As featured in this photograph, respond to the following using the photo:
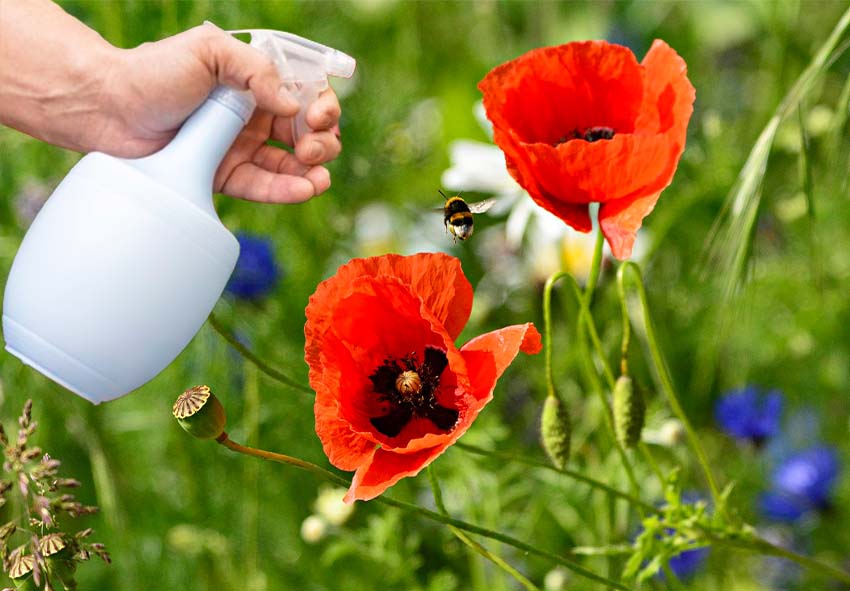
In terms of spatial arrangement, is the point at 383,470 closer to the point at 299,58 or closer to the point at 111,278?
the point at 111,278

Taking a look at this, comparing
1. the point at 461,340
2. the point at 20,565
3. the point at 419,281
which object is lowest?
the point at 461,340

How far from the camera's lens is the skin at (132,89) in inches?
28.3

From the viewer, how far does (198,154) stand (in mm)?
687

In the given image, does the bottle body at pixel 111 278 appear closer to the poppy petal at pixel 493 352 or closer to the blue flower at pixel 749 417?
the poppy petal at pixel 493 352

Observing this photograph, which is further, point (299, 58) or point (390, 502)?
point (299, 58)

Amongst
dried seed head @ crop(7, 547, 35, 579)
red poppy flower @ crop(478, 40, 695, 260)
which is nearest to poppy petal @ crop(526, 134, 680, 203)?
red poppy flower @ crop(478, 40, 695, 260)

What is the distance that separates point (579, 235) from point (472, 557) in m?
0.41

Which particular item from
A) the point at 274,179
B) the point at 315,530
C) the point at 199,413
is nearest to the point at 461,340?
the point at 315,530

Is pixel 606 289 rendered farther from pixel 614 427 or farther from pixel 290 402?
pixel 614 427

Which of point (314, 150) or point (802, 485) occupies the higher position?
point (314, 150)

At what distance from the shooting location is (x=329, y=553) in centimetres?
94

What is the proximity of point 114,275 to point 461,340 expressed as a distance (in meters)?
0.69

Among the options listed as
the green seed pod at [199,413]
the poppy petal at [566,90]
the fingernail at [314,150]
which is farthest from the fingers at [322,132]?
the green seed pod at [199,413]

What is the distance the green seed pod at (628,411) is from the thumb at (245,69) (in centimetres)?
27
